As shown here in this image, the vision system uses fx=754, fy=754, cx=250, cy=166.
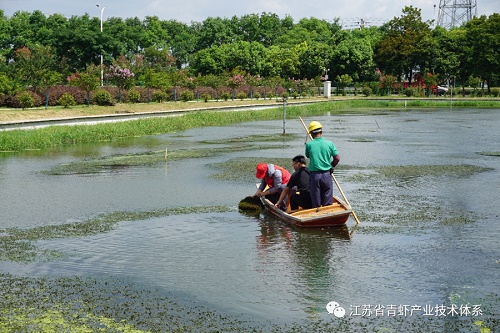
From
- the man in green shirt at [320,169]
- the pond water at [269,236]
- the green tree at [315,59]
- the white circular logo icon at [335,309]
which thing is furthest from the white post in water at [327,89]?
the white circular logo icon at [335,309]

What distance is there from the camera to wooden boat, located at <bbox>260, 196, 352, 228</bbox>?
12.9 meters

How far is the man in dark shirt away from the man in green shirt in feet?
0.90

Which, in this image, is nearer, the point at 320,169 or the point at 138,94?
the point at 320,169

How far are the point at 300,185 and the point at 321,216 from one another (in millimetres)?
1044

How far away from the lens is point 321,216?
12.9m

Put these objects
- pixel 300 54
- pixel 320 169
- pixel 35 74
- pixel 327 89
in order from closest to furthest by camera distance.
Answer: pixel 320 169 → pixel 35 74 → pixel 327 89 → pixel 300 54

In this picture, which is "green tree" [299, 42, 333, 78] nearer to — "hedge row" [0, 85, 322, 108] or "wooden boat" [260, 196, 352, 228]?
"hedge row" [0, 85, 322, 108]

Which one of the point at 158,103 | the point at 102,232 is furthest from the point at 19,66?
the point at 102,232

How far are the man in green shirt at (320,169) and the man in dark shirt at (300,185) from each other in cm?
27

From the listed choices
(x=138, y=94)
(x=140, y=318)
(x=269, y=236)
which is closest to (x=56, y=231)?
(x=269, y=236)

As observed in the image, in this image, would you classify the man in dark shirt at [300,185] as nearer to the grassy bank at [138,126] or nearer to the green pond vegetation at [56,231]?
the green pond vegetation at [56,231]

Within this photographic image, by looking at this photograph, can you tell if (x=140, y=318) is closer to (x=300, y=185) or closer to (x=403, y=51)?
(x=300, y=185)

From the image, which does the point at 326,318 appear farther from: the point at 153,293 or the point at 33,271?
the point at 33,271

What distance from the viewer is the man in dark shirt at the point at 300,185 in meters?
13.8
